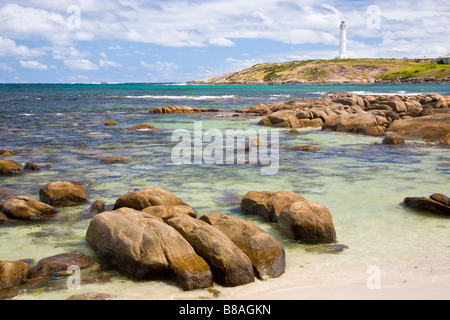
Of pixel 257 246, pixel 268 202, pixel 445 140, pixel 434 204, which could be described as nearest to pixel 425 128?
pixel 445 140

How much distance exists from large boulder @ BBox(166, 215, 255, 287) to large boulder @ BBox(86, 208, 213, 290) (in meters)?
0.15

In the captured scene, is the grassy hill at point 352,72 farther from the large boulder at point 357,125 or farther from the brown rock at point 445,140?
the brown rock at point 445,140

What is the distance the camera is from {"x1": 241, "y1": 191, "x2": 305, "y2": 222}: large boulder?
923cm

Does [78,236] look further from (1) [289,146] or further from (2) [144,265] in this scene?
(1) [289,146]

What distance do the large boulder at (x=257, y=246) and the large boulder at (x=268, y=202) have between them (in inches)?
73.5

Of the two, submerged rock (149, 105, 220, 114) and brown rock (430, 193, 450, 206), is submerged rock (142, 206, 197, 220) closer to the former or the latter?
brown rock (430, 193, 450, 206)

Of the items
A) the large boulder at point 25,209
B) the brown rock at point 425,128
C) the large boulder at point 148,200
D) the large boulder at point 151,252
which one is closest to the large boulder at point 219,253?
the large boulder at point 151,252

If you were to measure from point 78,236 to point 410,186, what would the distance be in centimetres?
913

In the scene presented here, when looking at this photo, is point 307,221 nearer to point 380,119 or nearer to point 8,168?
point 8,168

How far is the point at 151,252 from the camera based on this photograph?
21.3 ft

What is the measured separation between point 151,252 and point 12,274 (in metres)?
2.03

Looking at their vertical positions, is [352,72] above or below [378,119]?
above

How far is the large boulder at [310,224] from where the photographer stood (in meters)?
8.06
